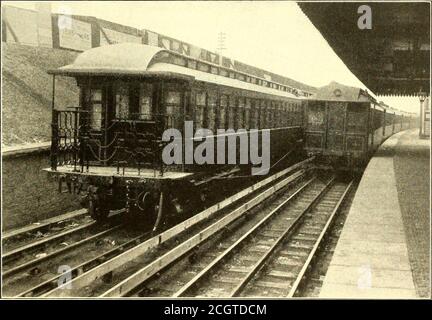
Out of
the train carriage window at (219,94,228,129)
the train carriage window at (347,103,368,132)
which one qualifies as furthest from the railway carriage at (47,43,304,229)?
the train carriage window at (347,103,368,132)

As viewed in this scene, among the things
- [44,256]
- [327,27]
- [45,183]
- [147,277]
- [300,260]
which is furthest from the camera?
[327,27]

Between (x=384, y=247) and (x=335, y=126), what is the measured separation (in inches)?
447

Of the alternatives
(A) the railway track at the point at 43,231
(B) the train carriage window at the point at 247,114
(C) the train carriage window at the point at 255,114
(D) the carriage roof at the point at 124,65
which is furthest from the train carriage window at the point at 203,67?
(A) the railway track at the point at 43,231

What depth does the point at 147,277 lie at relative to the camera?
7527 millimetres

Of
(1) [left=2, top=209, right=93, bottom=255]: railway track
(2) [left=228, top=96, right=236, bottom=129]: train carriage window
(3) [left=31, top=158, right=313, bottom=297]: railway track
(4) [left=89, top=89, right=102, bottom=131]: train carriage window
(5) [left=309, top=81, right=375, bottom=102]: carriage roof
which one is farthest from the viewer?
(5) [left=309, top=81, right=375, bottom=102]: carriage roof

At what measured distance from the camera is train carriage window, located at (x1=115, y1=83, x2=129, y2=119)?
10.3 m

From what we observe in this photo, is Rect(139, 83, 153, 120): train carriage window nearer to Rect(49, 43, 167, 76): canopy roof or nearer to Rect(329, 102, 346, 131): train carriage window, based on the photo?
Rect(49, 43, 167, 76): canopy roof

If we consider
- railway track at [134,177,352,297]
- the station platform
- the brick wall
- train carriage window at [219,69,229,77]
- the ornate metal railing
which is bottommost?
railway track at [134,177,352,297]

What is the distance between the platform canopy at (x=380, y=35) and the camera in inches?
476

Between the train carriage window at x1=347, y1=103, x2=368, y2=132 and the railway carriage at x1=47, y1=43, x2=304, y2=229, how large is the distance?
941cm

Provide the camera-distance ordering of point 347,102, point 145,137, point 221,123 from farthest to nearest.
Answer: point 347,102, point 221,123, point 145,137

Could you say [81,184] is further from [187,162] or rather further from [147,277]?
[147,277]

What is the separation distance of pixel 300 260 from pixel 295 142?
14409 mm

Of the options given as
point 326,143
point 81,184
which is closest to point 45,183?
point 81,184
